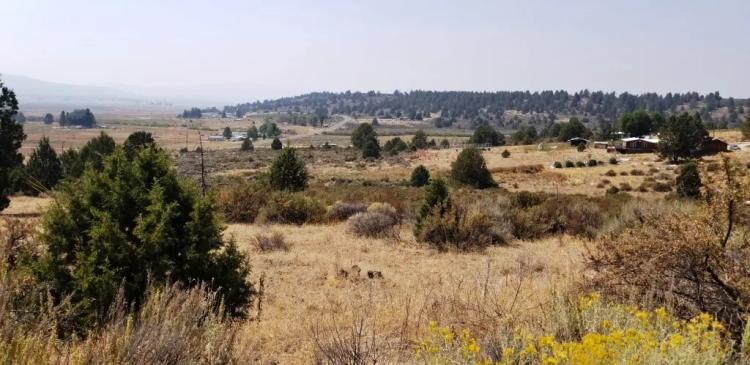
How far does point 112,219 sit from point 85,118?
630 ft

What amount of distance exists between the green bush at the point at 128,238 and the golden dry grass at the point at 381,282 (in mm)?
1062

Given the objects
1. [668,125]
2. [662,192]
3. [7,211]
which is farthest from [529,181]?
[7,211]

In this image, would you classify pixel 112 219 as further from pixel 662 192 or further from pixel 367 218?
pixel 662 192

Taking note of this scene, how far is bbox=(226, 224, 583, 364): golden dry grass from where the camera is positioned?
554 centimetres

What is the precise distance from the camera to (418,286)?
351 inches

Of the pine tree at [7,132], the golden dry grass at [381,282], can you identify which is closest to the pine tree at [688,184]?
the golden dry grass at [381,282]

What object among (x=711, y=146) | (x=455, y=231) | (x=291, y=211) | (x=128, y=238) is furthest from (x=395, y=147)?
(x=128, y=238)

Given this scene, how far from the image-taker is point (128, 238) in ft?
19.9

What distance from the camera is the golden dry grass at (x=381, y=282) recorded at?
5.54 meters

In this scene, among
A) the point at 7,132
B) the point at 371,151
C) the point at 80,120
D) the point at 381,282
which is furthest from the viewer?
the point at 80,120

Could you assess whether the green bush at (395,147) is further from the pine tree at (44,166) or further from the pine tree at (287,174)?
the pine tree at (287,174)

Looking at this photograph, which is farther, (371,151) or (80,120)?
(80,120)

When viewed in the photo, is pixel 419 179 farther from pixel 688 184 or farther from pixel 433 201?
pixel 433 201

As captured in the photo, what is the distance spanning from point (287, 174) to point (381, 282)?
17.1 meters
